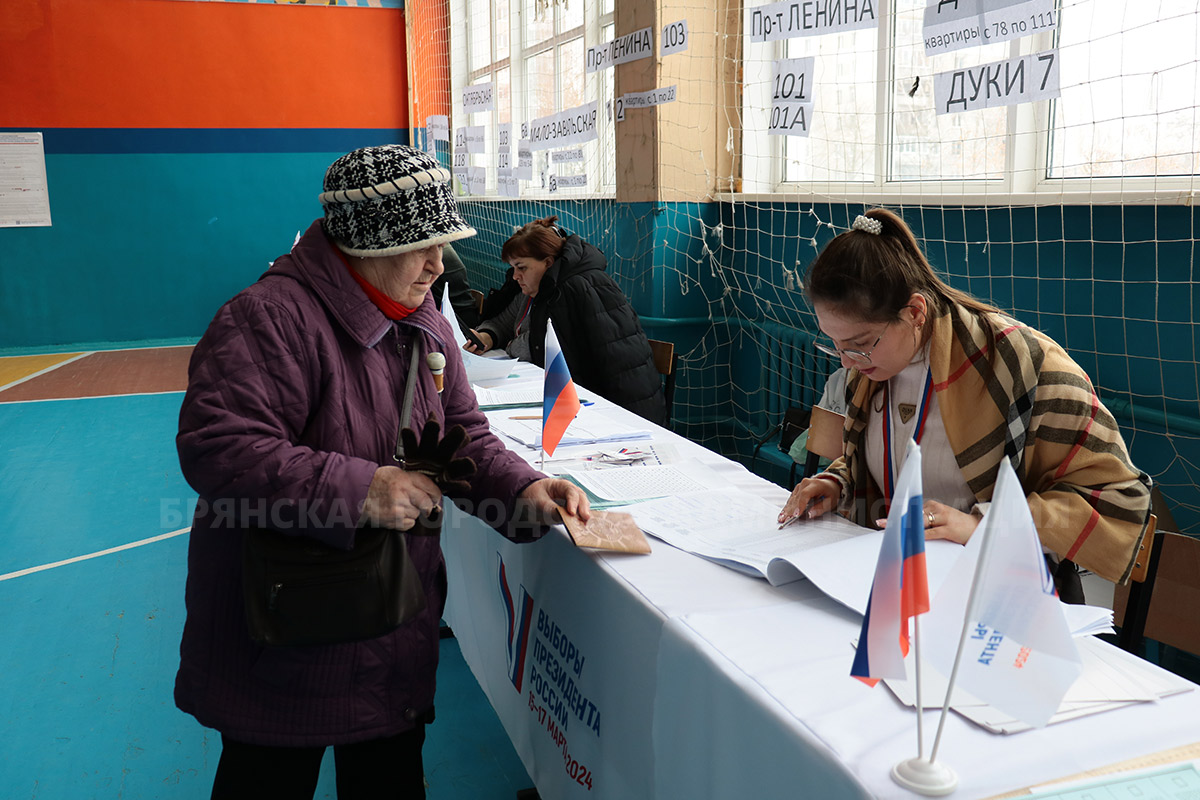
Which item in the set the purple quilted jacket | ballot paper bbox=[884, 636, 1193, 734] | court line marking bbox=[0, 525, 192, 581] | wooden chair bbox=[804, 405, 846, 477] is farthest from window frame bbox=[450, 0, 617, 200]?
ballot paper bbox=[884, 636, 1193, 734]

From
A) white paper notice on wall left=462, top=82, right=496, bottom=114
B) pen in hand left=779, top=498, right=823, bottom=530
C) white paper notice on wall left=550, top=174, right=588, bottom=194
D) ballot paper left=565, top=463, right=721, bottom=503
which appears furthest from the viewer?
white paper notice on wall left=462, top=82, right=496, bottom=114

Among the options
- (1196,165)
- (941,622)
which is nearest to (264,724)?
(941,622)

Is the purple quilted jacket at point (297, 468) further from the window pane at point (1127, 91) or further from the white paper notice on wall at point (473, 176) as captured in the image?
the white paper notice on wall at point (473, 176)

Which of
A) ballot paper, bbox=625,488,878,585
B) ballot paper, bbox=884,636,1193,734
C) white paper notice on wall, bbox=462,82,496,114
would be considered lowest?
ballot paper, bbox=884,636,1193,734

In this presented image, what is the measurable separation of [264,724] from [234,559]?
247 millimetres

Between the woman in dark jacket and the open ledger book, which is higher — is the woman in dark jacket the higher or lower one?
the higher one

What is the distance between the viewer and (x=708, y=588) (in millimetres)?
1264

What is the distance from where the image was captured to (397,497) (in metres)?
1.20

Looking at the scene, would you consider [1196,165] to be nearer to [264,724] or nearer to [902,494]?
[902,494]

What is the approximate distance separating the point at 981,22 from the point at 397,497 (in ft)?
6.65

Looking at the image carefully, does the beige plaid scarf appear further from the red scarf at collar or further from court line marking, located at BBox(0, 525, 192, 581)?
court line marking, located at BBox(0, 525, 192, 581)

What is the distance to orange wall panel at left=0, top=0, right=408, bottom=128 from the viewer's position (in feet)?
26.1

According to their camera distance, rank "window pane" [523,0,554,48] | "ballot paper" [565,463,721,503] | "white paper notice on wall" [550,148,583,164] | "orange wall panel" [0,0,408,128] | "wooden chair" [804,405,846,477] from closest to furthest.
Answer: "ballot paper" [565,463,721,503] → "wooden chair" [804,405,846,477] → "white paper notice on wall" [550,148,583,164] → "window pane" [523,0,554,48] → "orange wall panel" [0,0,408,128]

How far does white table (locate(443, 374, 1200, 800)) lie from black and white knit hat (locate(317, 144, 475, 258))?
1.88 feet
